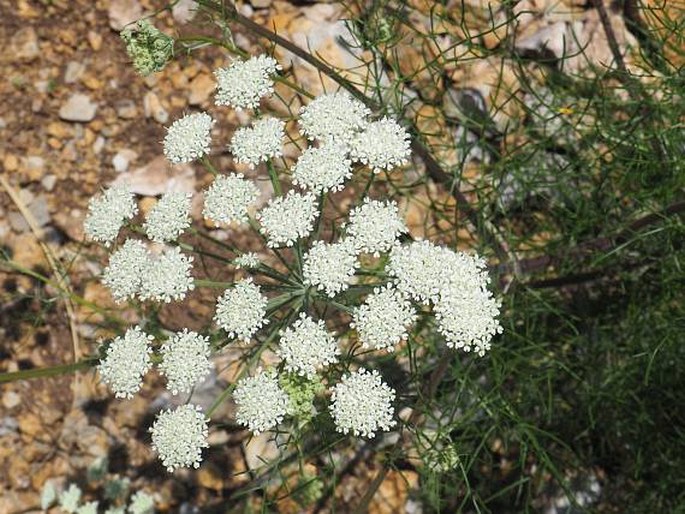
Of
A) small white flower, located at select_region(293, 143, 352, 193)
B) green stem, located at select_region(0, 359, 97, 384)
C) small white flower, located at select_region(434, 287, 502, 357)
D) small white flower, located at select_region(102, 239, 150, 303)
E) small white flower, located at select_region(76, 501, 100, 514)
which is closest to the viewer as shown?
small white flower, located at select_region(434, 287, 502, 357)

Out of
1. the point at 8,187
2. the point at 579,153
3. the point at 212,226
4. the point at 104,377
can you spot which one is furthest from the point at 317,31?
the point at 104,377

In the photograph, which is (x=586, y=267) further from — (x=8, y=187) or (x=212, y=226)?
(x=8, y=187)

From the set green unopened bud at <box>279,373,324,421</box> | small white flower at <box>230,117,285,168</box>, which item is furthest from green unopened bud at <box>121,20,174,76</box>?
green unopened bud at <box>279,373,324,421</box>

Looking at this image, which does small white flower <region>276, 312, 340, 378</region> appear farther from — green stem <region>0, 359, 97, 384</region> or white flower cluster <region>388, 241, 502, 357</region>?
green stem <region>0, 359, 97, 384</region>

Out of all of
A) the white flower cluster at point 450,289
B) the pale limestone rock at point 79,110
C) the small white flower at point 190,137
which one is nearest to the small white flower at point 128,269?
the small white flower at point 190,137

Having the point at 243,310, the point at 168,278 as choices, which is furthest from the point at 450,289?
the point at 168,278

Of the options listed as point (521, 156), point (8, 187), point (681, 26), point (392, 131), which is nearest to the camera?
point (392, 131)
